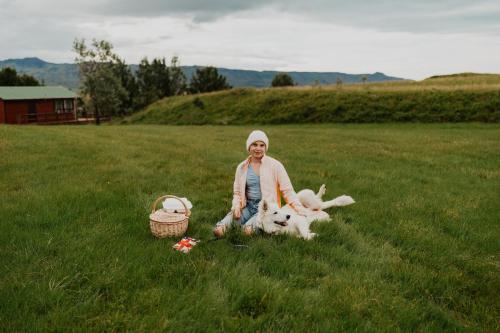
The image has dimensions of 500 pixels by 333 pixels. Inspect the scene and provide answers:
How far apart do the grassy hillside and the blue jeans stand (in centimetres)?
2729

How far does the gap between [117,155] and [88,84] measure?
145 feet

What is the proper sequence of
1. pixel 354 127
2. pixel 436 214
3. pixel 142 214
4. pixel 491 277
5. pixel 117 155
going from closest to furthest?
pixel 491 277 < pixel 142 214 < pixel 436 214 < pixel 117 155 < pixel 354 127

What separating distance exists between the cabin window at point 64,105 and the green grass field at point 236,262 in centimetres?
5441

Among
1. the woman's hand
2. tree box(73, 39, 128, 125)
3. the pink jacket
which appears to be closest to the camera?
the woman's hand

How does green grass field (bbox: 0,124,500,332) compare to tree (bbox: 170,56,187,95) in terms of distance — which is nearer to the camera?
green grass field (bbox: 0,124,500,332)

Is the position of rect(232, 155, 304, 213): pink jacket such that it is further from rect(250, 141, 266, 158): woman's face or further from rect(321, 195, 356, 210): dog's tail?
rect(321, 195, 356, 210): dog's tail

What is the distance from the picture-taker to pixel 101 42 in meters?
52.4

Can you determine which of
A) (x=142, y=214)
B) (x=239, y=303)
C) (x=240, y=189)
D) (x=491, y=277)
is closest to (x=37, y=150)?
(x=142, y=214)

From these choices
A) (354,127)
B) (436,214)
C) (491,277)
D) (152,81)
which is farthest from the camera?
(152,81)

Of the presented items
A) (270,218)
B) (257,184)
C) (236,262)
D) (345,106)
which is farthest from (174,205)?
(345,106)

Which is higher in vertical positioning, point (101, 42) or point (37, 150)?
point (101, 42)

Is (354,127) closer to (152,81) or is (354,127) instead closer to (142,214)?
(142,214)

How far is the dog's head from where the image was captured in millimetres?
6192

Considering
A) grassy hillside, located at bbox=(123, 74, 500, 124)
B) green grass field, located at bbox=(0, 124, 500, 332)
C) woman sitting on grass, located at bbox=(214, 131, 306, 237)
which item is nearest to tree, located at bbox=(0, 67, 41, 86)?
grassy hillside, located at bbox=(123, 74, 500, 124)
